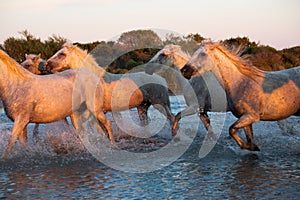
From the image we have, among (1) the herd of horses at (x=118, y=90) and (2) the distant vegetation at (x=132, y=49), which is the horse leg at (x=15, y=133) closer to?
(1) the herd of horses at (x=118, y=90)

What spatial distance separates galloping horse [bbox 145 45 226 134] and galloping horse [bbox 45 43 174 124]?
1.05 ft

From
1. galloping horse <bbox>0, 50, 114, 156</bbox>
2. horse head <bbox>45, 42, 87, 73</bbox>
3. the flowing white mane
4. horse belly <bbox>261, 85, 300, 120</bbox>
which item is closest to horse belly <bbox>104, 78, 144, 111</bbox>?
galloping horse <bbox>0, 50, 114, 156</bbox>

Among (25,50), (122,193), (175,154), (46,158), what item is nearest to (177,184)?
(122,193)

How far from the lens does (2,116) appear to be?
1424 centimetres

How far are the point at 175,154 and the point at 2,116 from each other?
8219 millimetres

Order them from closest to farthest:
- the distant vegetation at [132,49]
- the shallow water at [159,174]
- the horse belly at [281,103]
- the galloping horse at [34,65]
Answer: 1. the shallow water at [159,174]
2. the horse belly at [281,103]
3. the galloping horse at [34,65]
4. the distant vegetation at [132,49]

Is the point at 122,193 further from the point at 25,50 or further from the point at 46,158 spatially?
the point at 25,50

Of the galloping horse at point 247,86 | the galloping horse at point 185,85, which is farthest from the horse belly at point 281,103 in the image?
the galloping horse at point 185,85

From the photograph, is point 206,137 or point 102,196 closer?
point 102,196

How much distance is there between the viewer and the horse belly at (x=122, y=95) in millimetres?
9133

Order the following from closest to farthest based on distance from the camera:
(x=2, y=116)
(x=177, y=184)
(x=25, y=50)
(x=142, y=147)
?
1. (x=177, y=184)
2. (x=142, y=147)
3. (x=2, y=116)
4. (x=25, y=50)

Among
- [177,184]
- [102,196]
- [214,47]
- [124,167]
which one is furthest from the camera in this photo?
[214,47]

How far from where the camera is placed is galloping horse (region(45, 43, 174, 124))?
9.05m

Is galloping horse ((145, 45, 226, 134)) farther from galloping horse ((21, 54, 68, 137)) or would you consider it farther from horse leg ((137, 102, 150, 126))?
galloping horse ((21, 54, 68, 137))
